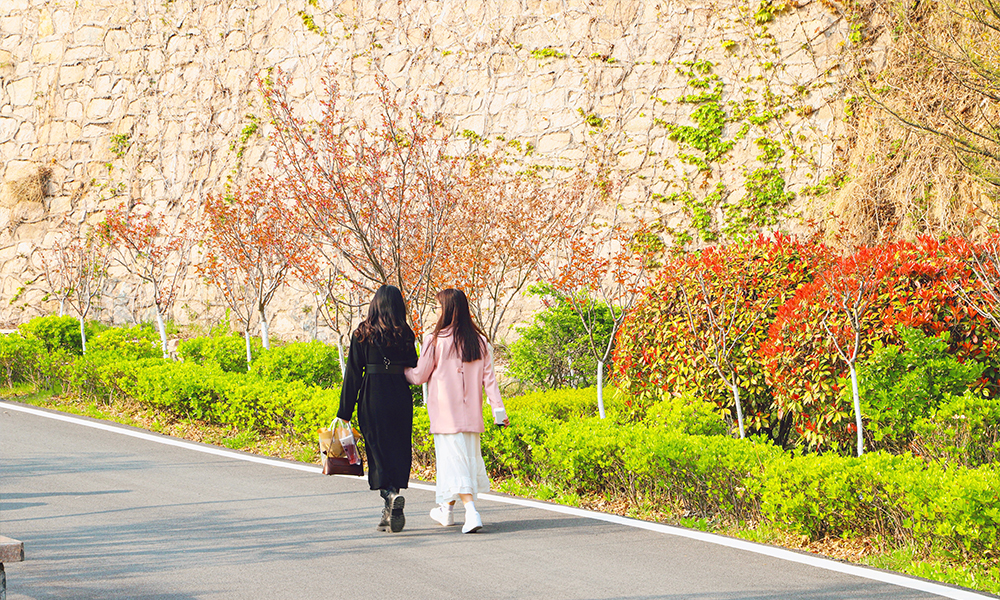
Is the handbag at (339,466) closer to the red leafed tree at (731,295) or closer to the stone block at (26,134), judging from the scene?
the red leafed tree at (731,295)

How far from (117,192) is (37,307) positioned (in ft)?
9.89

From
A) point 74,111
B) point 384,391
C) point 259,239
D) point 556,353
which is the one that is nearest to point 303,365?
point 259,239

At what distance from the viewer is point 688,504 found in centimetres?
591

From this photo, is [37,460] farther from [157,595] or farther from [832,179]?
[832,179]

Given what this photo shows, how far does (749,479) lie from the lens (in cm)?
Result: 539

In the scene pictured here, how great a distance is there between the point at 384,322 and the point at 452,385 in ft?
2.00

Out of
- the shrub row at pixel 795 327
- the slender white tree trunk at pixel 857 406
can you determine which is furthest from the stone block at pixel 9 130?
the slender white tree trunk at pixel 857 406

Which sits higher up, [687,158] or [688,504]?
[687,158]

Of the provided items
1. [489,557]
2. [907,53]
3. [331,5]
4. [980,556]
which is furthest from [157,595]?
[331,5]

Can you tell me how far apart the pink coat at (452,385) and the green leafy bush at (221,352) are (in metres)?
7.18

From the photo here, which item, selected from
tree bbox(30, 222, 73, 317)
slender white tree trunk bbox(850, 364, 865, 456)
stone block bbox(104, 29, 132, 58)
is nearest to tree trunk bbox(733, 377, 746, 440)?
slender white tree trunk bbox(850, 364, 865, 456)

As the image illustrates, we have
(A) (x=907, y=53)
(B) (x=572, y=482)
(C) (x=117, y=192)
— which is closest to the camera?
(B) (x=572, y=482)

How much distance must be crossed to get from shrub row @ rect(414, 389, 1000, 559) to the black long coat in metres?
1.39

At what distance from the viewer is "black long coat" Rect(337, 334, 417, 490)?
5629mm
